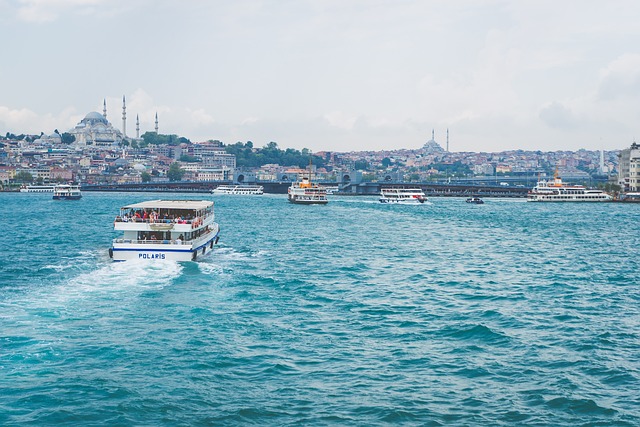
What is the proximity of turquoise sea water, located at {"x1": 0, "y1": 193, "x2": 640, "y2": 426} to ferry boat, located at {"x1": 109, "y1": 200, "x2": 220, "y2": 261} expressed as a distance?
0.55m

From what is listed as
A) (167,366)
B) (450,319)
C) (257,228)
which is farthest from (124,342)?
(257,228)

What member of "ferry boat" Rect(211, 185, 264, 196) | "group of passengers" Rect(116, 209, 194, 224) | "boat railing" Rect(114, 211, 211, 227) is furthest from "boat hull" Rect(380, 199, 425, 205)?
"boat railing" Rect(114, 211, 211, 227)

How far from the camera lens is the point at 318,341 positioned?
60.4 feet

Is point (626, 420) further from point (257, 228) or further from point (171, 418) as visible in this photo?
point (257, 228)

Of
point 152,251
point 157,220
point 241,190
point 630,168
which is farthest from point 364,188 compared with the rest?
point 152,251

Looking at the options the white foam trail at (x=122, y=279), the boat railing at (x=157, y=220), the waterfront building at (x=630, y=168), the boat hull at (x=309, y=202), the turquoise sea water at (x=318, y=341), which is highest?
the waterfront building at (x=630, y=168)

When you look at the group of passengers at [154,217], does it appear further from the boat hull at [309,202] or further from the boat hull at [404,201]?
the boat hull at [404,201]

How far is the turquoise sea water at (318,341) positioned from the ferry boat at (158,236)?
546 mm

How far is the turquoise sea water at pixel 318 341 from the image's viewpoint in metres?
13.9

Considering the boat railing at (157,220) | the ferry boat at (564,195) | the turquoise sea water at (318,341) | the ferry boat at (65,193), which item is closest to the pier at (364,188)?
the ferry boat at (564,195)

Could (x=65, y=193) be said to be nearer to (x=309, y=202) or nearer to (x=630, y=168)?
(x=309, y=202)

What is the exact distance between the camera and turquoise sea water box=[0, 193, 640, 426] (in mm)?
13859

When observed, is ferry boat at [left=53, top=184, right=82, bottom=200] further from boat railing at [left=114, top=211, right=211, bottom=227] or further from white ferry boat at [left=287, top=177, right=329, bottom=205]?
boat railing at [left=114, top=211, right=211, bottom=227]

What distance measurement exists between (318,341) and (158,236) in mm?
14777
